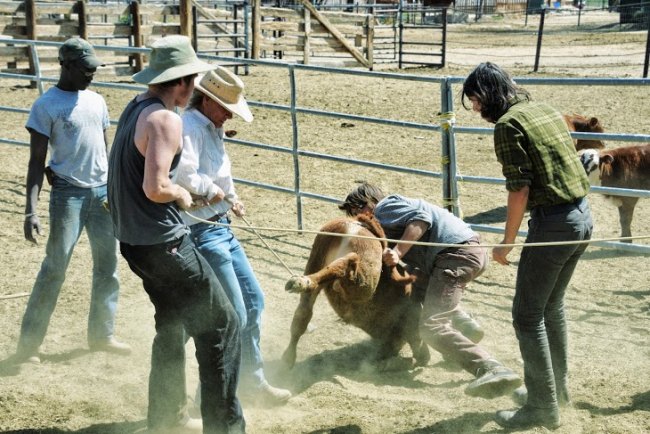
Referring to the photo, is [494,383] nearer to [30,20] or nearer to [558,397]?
[558,397]

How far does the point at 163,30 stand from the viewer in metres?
17.6

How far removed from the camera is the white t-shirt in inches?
179

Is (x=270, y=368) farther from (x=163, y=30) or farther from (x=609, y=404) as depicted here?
(x=163, y=30)

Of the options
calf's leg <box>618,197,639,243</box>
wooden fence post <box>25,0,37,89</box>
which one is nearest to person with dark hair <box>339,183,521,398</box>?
calf's leg <box>618,197,639,243</box>

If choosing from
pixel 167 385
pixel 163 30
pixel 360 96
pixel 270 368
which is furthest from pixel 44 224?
pixel 163 30

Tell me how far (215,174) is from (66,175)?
1231mm

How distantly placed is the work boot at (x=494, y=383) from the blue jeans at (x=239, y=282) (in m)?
1.07

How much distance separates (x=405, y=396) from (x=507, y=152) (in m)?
1.47

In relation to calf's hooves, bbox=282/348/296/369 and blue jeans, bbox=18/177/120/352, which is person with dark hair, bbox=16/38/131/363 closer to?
blue jeans, bbox=18/177/120/352

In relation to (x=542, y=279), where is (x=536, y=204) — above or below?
above


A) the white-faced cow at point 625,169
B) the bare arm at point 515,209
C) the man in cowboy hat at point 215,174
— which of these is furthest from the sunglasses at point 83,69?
the white-faced cow at point 625,169

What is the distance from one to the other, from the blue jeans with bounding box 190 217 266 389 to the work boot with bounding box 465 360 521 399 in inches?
42.0

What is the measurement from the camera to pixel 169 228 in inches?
129

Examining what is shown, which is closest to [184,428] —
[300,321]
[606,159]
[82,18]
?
[300,321]
